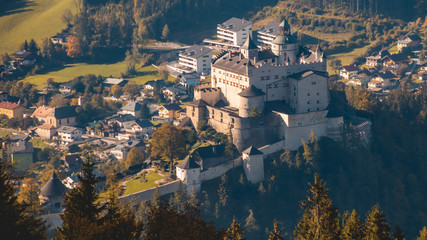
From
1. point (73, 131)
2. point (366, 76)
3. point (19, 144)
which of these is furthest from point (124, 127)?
point (366, 76)

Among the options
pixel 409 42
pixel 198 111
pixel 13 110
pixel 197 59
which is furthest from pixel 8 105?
pixel 409 42

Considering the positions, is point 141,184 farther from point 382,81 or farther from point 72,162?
point 382,81

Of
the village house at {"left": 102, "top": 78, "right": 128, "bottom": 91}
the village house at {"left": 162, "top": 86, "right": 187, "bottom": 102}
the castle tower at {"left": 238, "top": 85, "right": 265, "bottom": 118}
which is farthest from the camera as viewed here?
the village house at {"left": 102, "top": 78, "right": 128, "bottom": 91}

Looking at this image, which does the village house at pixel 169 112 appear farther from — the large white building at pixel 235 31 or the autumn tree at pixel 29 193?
the large white building at pixel 235 31

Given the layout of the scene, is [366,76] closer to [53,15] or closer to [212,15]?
[212,15]

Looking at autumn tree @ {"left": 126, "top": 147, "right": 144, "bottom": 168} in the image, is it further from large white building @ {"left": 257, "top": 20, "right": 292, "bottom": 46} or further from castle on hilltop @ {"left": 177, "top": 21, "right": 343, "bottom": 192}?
large white building @ {"left": 257, "top": 20, "right": 292, "bottom": 46}

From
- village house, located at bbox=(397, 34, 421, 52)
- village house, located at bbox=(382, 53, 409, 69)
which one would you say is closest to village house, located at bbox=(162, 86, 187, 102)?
village house, located at bbox=(382, 53, 409, 69)
